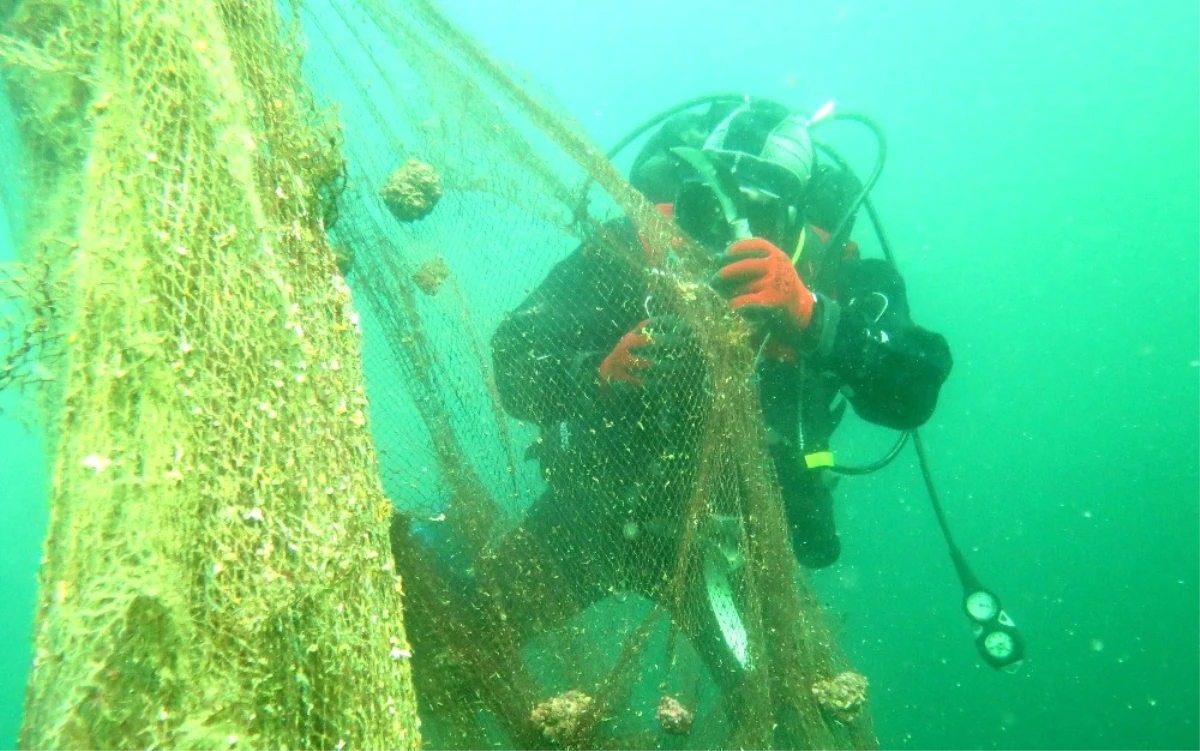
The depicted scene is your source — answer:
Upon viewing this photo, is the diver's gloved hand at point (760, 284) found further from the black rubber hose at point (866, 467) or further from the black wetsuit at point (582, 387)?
the black rubber hose at point (866, 467)

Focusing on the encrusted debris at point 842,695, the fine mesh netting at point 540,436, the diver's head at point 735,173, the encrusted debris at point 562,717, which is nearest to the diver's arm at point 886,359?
the diver's head at point 735,173

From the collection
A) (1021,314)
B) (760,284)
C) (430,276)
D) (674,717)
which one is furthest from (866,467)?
(1021,314)

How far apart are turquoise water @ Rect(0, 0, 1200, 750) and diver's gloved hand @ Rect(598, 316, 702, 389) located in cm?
3830

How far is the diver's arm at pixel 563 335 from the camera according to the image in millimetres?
2186

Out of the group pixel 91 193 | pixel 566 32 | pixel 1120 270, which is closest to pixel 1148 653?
pixel 91 193

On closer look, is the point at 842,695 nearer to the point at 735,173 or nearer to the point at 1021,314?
the point at 735,173

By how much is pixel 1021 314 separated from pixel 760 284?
320 ft

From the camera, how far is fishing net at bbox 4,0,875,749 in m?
0.96

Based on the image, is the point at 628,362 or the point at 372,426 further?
the point at 628,362

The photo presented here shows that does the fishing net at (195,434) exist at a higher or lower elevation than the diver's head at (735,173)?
lower

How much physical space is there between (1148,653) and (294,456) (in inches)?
2239

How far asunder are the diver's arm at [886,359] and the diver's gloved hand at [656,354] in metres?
0.83

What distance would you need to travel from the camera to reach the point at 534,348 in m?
2.19

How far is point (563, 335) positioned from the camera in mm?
2223
